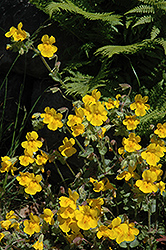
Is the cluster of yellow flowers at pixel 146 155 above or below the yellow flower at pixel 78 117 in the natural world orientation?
below

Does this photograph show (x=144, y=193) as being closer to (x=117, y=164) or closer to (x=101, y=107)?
(x=117, y=164)

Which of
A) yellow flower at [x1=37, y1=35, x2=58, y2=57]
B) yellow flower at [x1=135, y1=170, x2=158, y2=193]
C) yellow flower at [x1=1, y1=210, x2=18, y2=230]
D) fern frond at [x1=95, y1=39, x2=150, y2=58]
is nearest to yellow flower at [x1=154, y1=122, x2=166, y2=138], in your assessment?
yellow flower at [x1=135, y1=170, x2=158, y2=193]

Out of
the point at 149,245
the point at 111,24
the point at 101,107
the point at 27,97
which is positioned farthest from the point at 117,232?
the point at 27,97

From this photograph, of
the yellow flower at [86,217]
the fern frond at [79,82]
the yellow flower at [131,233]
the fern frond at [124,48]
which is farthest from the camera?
the fern frond at [79,82]

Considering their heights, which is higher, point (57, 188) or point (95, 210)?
point (95, 210)

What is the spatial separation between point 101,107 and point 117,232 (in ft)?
2.01

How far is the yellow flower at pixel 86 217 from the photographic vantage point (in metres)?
1.40

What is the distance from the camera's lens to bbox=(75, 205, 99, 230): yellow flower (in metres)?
1.40

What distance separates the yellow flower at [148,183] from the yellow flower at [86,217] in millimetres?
248

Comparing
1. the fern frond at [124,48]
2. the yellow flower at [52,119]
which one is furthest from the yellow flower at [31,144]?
the fern frond at [124,48]

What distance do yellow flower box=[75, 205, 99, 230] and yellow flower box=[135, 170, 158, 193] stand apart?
0.25 m

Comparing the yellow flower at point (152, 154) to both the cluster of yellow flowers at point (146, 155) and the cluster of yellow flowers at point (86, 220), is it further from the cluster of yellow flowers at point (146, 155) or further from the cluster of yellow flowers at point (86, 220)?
the cluster of yellow flowers at point (86, 220)

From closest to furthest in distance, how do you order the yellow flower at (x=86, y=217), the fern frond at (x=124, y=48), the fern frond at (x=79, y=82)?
the yellow flower at (x=86, y=217), the fern frond at (x=124, y=48), the fern frond at (x=79, y=82)

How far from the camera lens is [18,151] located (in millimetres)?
2875
